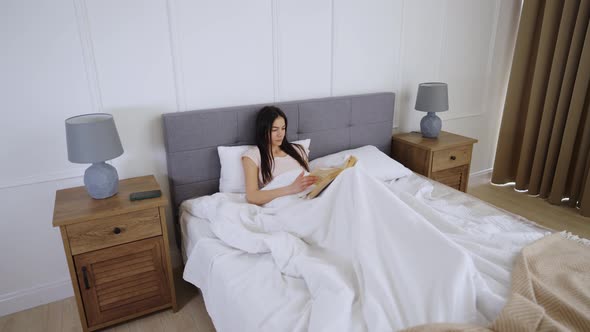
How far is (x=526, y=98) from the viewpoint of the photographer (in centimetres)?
354

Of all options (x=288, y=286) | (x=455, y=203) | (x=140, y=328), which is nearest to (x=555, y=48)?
(x=455, y=203)

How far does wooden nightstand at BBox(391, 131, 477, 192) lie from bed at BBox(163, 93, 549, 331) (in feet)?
1.15

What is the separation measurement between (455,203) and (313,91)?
3.92 feet

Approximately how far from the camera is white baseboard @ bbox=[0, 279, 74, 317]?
7.09ft

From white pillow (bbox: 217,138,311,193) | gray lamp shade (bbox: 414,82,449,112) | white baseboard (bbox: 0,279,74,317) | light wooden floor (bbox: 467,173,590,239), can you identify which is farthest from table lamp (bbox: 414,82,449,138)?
white baseboard (bbox: 0,279,74,317)

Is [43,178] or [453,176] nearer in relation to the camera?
[43,178]

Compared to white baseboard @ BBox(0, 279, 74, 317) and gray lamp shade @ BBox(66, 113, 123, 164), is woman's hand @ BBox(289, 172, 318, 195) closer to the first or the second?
gray lamp shade @ BBox(66, 113, 123, 164)

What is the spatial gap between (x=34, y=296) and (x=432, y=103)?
2.87 m

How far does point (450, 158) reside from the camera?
2939 millimetres

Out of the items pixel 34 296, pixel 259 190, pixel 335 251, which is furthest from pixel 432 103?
pixel 34 296

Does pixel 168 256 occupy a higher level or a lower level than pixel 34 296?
higher

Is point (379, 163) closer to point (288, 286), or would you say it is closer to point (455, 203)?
point (455, 203)

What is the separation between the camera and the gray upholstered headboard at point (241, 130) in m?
2.26

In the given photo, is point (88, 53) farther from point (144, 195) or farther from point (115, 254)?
point (115, 254)
